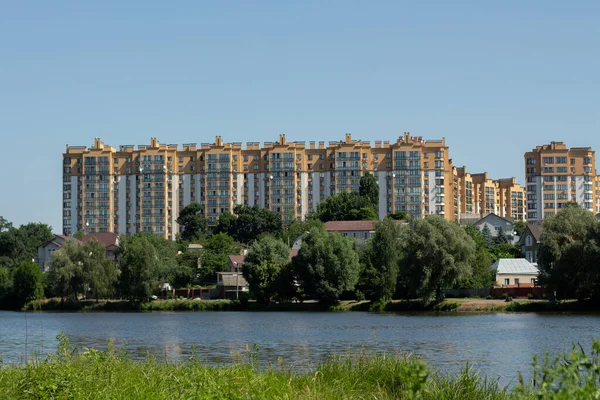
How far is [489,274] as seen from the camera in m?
92.4

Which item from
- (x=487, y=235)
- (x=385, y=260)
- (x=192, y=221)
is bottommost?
(x=385, y=260)

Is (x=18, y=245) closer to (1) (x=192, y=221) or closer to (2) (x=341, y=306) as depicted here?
(1) (x=192, y=221)

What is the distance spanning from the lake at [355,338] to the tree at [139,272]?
85.0 feet

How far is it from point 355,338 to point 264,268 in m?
46.4

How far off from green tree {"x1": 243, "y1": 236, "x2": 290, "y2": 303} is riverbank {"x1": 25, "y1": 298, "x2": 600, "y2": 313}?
4.56 ft

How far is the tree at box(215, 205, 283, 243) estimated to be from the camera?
165750mm

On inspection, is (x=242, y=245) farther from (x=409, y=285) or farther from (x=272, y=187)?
(x=409, y=285)

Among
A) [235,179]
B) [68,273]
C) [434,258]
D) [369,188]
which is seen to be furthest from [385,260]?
[235,179]

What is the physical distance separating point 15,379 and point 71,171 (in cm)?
18194

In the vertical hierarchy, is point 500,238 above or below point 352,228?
below

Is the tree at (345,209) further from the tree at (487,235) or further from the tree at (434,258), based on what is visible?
the tree at (434,258)

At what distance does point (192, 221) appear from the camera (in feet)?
591

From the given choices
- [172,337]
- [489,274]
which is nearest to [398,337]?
[172,337]

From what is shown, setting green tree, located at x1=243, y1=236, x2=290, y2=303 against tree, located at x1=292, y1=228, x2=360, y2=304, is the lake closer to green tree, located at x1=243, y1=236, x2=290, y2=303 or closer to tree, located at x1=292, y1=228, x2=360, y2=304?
tree, located at x1=292, y1=228, x2=360, y2=304
